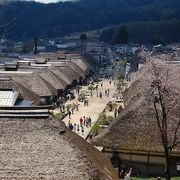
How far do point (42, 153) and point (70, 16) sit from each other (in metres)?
150

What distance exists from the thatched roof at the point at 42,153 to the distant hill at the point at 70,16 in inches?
5297

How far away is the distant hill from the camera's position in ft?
500

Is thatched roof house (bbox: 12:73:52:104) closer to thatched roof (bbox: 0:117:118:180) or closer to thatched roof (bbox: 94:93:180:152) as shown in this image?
thatched roof (bbox: 94:93:180:152)

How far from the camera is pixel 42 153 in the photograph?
13.9m

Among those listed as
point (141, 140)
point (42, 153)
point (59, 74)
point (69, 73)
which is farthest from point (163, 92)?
point (69, 73)

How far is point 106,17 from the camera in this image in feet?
545

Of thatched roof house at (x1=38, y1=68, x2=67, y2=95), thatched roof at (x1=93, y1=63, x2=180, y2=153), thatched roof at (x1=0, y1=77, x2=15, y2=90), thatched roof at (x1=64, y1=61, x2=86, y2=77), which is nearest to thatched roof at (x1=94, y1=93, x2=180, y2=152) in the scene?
thatched roof at (x1=93, y1=63, x2=180, y2=153)

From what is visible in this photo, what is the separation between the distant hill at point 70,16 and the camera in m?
152

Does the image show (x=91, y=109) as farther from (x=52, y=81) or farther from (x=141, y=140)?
(x=141, y=140)

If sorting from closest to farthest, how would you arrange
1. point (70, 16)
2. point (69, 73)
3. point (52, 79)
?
1. point (52, 79)
2. point (69, 73)
3. point (70, 16)

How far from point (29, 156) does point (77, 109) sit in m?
30.8

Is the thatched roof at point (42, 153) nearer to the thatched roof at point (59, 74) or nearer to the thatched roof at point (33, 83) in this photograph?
the thatched roof at point (33, 83)

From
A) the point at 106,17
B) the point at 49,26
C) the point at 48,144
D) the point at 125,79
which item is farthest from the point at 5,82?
the point at 106,17

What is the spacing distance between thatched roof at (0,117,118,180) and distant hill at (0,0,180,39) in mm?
134531
